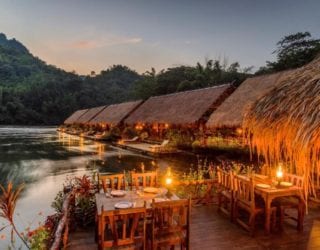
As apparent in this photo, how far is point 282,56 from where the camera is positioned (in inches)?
1305

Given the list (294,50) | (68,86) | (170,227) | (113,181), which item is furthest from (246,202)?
(68,86)

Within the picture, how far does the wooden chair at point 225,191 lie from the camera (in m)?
5.62

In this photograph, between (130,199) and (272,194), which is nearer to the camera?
(130,199)

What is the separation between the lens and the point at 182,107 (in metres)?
21.7

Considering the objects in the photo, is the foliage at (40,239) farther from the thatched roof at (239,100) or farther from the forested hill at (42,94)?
the forested hill at (42,94)

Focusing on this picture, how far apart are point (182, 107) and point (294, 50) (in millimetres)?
18762

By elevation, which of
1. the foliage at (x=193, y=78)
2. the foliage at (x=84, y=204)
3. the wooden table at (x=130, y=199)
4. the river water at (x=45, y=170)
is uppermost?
the foliage at (x=193, y=78)

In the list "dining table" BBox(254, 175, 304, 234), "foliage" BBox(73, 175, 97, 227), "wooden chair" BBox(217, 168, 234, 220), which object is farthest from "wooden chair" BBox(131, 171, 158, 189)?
"dining table" BBox(254, 175, 304, 234)

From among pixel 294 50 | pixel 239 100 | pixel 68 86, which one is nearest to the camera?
pixel 239 100

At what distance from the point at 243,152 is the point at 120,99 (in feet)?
230

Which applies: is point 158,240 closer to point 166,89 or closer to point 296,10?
point 296,10

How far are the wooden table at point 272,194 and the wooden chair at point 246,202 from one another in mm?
141

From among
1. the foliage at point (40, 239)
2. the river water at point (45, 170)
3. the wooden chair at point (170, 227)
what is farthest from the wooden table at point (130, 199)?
the river water at point (45, 170)

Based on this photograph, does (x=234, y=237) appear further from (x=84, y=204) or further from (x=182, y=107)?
(x=182, y=107)
